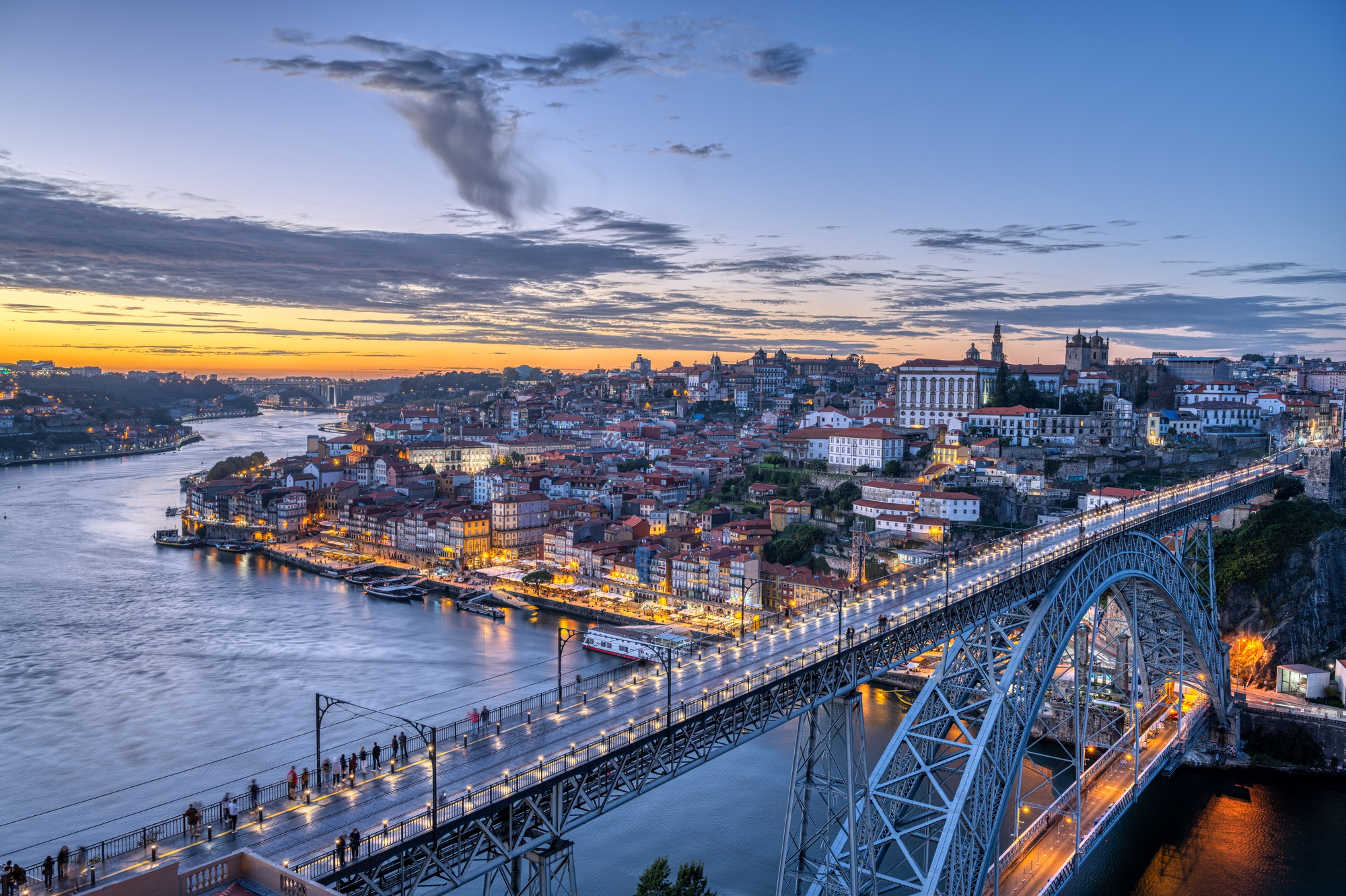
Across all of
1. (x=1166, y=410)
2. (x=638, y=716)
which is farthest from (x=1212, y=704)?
(x=1166, y=410)

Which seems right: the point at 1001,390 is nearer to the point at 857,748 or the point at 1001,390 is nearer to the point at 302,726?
the point at 857,748

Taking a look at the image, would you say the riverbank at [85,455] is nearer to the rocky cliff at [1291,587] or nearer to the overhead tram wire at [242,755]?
the overhead tram wire at [242,755]

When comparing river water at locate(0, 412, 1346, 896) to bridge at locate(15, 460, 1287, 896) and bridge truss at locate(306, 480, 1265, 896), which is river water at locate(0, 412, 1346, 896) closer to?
bridge at locate(15, 460, 1287, 896)

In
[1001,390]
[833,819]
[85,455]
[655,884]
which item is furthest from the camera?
[85,455]

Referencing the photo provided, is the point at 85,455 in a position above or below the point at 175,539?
above

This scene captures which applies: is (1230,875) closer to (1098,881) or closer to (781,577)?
(1098,881)

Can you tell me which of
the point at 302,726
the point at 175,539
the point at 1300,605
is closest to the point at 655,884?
the point at 302,726

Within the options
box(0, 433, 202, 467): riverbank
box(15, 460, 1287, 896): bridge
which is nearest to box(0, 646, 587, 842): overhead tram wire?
box(15, 460, 1287, 896): bridge
